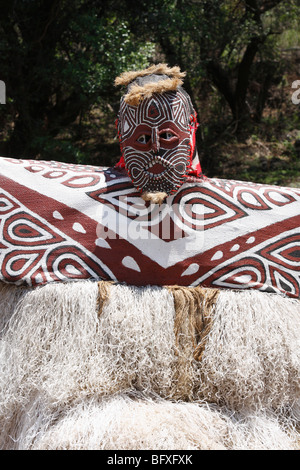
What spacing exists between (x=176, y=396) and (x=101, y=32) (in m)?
3.20

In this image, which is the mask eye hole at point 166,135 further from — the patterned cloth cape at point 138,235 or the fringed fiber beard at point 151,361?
the fringed fiber beard at point 151,361

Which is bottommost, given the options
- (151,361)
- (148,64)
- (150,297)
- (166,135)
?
(151,361)

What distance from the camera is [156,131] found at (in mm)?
1776

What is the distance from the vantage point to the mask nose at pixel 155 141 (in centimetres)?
177

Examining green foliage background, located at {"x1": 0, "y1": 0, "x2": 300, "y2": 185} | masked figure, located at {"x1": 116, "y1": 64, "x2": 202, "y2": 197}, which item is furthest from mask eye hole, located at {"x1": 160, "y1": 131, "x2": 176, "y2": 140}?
green foliage background, located at {"x1": 0, "y1": 0, "x2": 300, "y2": 185}

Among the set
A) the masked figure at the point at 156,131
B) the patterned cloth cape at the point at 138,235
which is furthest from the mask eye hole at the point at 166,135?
the patterned cloth cape at the point at 138,235

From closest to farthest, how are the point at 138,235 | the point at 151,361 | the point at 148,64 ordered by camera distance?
the point at 151,361 < the point at 138,235 < the point at 148,64

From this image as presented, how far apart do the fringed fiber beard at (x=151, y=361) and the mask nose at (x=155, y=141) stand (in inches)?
20.9

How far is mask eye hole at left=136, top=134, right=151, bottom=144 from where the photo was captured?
1815 mm

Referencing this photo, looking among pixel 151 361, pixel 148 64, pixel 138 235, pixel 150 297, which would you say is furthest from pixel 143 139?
pixel 148 64

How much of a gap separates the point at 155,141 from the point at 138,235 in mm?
369

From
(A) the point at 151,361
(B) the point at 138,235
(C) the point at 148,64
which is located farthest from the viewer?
(C) the point at 148,64

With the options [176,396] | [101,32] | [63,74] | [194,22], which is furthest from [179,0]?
[176,396]

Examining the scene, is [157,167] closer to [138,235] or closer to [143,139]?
[143,139]
